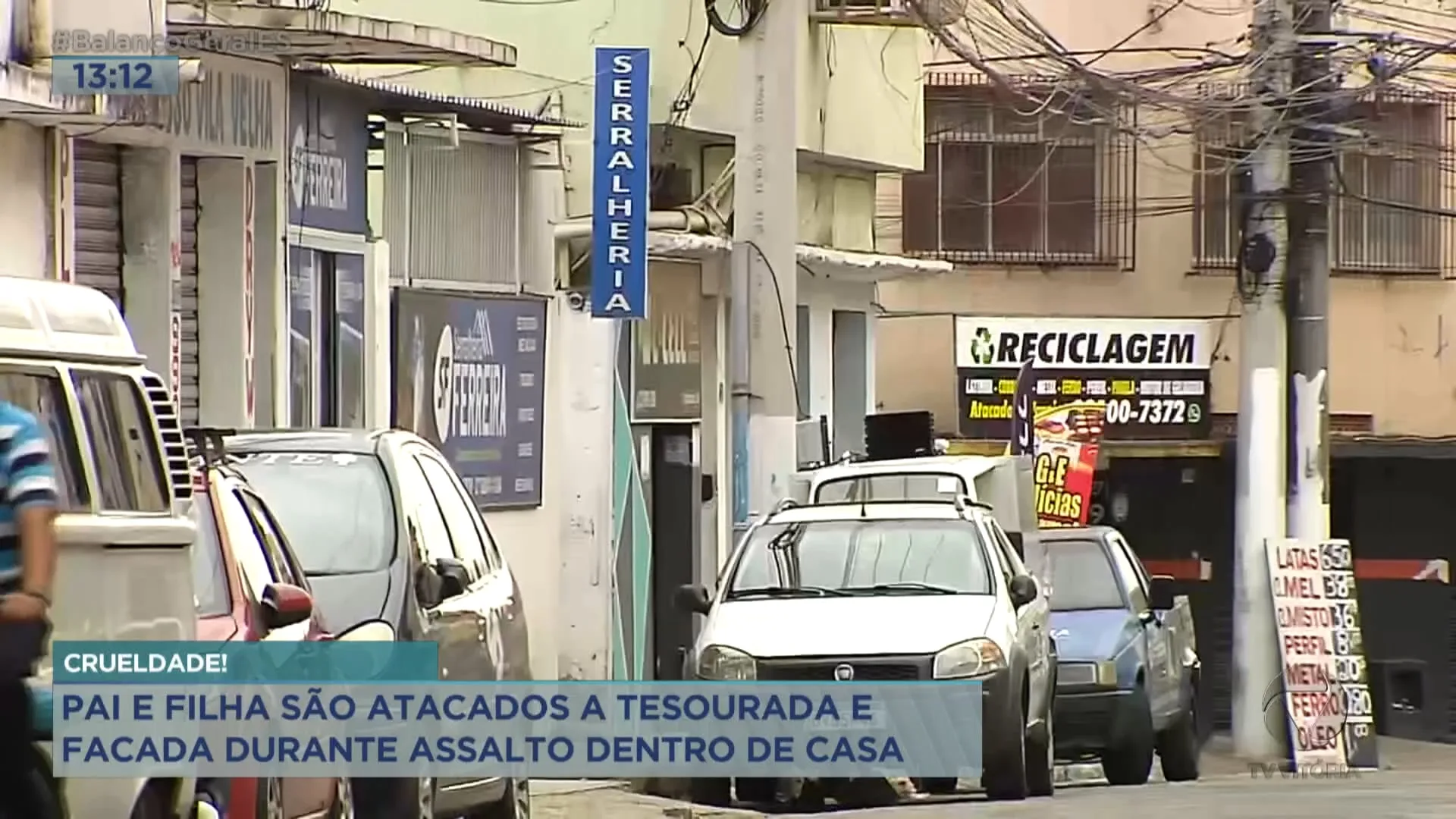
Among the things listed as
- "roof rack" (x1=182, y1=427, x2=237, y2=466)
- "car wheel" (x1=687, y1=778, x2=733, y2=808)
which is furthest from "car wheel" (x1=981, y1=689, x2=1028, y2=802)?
"roof rack" (x1=182, y1=427, x2=237, y2=466)

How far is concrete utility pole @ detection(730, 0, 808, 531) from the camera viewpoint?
694 inches

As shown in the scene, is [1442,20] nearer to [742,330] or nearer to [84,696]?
[742,330]

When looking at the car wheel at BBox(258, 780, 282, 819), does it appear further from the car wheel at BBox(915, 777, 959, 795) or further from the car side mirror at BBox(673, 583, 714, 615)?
the car wheel at BBox(915, 777, 959, 795)

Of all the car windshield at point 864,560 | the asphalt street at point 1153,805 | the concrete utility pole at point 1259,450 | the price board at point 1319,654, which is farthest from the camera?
the concrete utility pole at point 1259,450

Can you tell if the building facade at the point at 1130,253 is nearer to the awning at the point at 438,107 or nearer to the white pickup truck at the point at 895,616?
the awning at the point at 438,107

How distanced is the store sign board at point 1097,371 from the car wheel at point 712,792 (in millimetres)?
16781

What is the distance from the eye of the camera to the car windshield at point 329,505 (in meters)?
11.6

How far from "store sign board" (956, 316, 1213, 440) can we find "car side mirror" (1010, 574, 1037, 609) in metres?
16.3

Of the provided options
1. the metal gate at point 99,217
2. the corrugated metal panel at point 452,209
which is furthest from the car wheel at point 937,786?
the corrugated metal panel at point 452,209

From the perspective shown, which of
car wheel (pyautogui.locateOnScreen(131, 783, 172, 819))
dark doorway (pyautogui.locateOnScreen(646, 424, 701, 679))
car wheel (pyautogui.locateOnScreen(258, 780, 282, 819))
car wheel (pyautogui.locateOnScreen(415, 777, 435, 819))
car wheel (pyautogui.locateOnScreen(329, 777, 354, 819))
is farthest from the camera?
dark doorway (pyautogui.locateOnScreen(646, 424, 701, 679))

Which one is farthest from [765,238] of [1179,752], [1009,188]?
[1009,188]

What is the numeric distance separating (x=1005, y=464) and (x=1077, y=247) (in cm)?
1376

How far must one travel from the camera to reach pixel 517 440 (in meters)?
21.0

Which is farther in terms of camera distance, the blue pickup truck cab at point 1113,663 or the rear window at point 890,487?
the rear window at point 890,487
